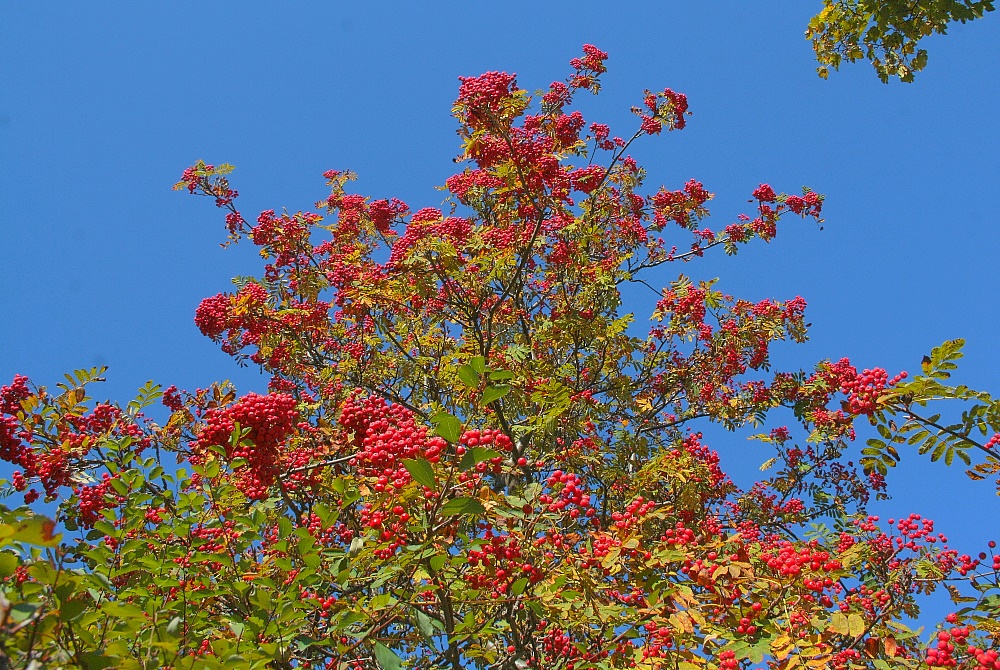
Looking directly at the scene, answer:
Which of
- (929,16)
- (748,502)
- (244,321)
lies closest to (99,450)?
(244,321)

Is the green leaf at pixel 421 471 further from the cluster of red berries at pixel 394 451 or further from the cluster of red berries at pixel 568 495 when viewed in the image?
the cluster of red berries at pixel 568 495

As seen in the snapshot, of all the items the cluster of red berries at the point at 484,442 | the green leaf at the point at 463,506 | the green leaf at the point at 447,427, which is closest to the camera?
the green leaf at the point at 447,427

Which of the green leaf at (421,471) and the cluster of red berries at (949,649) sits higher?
the green leaf at (421,471)

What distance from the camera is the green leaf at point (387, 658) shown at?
7.74 ft

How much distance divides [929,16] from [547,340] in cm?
486

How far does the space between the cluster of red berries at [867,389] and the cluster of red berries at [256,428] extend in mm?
3476

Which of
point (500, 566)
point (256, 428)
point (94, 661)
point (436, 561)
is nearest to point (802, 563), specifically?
point (500, 566)

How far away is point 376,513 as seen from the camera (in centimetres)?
326

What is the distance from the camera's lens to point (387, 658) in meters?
2.40

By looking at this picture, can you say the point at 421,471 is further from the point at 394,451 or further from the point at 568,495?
the point at 568,495

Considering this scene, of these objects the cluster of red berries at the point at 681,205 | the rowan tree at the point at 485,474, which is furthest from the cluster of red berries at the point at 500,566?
the cluster of red berries at the point at 681,205

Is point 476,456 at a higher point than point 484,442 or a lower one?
lower

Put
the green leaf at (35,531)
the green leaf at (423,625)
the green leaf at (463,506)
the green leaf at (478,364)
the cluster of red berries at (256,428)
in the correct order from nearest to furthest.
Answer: the green leaf at (35,531), the green leaf at (478,364), the green leaf at (463,506), the green leaf at (423,625), the cluster of red berries at (256,428)

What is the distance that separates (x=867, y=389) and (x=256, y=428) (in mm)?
3694
